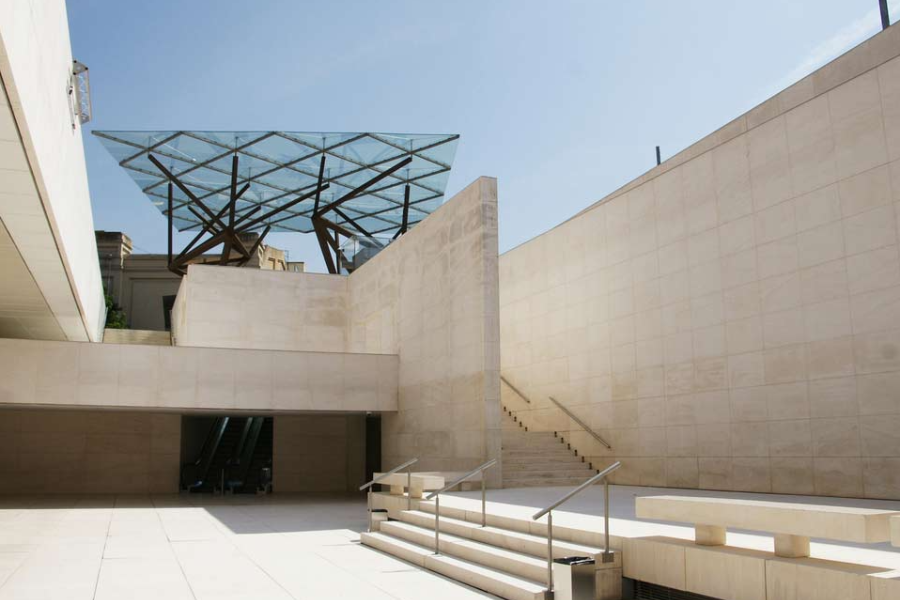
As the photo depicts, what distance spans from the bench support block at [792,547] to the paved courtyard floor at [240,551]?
254mm

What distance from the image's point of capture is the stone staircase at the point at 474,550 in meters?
7.05

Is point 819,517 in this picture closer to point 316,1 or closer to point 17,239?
point 17,239

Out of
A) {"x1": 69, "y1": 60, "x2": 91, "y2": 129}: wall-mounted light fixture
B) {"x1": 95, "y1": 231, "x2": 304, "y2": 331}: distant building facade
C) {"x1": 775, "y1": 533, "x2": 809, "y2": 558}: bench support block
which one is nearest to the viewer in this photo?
{"x1": 775, "y1": 533, "x2": 809, "y2": 558}: bench support block

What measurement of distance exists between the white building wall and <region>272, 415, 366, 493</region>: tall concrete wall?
34.3 ft

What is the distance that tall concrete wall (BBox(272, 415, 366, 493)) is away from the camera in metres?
23.5

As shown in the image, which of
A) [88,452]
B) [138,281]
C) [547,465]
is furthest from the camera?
[138,281]

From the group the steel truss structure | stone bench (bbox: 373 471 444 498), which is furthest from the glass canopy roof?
stone bench (bbox: 373 471 444 498)

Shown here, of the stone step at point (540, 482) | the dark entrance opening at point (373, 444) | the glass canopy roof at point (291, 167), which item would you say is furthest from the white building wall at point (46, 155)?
the glass canopy roof at point (291, 167)

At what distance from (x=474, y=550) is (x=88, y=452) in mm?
17730

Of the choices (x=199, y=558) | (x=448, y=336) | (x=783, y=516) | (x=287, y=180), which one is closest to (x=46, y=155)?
(x=199, y=558)

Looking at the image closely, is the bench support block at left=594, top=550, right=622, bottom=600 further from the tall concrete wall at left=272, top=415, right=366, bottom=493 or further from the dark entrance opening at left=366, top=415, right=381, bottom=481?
the tall concrete wall at left=272, top=415, right=366, bottom=493

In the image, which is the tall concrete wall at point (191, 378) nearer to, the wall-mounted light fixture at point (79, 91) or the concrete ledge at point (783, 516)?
the wall-mounted light fixture at point (79, 91)

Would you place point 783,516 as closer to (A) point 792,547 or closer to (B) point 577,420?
(A) point 792,547

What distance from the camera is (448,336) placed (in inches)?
658
